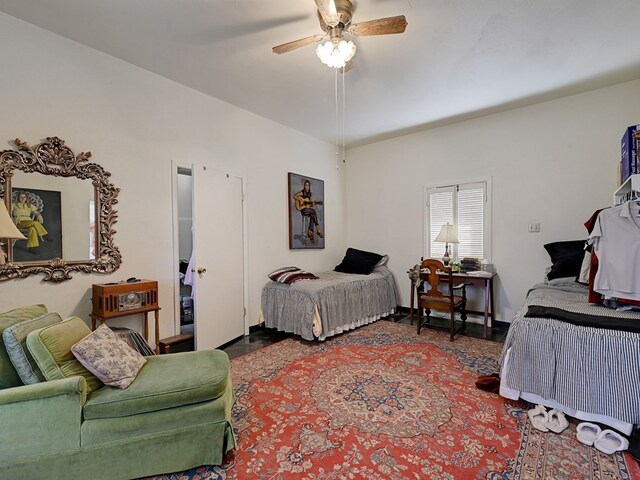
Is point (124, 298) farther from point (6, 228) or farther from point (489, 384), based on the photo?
point (489, 384)

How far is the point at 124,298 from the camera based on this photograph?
263cm

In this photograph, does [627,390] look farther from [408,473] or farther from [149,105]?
[149,105]

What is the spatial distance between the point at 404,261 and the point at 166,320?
3464 mm

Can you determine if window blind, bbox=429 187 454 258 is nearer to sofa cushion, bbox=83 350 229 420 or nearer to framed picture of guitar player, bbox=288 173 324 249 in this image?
framed picture of guitar player, bbox=288 173 324 249

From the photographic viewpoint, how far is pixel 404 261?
499 cm

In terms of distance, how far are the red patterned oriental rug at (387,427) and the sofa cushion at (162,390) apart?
1.33 ft

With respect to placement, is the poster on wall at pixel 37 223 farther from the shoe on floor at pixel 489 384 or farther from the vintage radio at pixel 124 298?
the shoe on floor at pixel 489 384

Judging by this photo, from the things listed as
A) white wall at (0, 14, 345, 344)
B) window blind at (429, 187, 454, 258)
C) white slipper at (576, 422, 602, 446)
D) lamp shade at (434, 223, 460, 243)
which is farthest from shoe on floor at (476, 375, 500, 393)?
white wall at (0, 14, 345, 344)

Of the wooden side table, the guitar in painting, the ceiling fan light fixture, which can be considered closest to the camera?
the ceiling fan light fixture

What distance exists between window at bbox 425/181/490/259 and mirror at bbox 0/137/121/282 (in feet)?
13.1

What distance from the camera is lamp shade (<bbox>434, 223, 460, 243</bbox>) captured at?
4.30 metres

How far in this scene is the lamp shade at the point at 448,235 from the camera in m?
4.30

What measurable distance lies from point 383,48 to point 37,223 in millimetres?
3138

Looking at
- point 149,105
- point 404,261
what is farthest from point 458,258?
point 149,105
